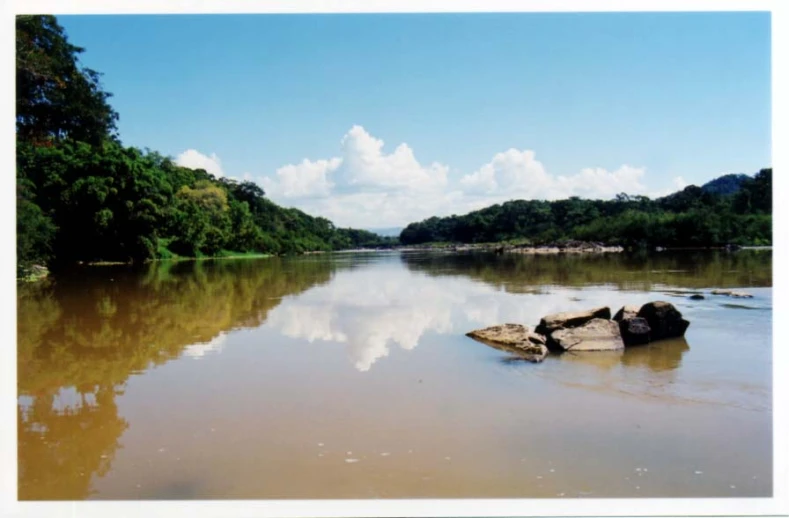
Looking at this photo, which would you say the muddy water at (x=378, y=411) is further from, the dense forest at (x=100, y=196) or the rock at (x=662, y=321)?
the dense forest at (x=100, y=196)

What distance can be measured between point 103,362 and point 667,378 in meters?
5.39

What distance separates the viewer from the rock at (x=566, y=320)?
639 centimetres

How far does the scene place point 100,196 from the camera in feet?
73.6

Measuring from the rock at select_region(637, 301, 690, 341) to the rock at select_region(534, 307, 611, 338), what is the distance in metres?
0.45

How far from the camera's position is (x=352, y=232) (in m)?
46.8

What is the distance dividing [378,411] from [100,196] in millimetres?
21585

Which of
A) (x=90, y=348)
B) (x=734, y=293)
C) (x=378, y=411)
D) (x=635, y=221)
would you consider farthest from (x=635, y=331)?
(x=635, y=221)

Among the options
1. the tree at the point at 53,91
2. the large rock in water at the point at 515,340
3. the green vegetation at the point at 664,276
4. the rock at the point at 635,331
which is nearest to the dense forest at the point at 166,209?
the tree at the point at 53,91

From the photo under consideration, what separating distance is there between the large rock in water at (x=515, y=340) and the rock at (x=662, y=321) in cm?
129

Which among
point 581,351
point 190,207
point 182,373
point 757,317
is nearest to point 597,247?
point 190,207

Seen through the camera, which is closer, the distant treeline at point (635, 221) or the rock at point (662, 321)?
the rock at point (662, 321)

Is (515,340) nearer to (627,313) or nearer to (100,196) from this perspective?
(627,313)

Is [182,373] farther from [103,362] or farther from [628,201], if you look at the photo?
[628,201]

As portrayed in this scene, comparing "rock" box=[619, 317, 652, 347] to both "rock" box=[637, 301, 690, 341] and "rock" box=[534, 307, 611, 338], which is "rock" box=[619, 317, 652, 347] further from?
"rock" box=[534, 307, 611, 338]
